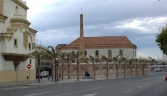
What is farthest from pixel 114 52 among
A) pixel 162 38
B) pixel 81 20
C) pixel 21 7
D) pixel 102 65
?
pixel 162 38

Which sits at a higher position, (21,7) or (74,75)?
(21,7)

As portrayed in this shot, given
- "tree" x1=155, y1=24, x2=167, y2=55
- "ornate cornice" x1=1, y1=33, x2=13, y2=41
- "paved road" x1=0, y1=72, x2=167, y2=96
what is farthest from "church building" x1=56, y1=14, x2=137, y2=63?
"tree" x1=155, y1=24, x2=167, y2=55

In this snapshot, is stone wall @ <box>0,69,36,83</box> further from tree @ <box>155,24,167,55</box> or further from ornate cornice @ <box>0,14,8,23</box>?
tree @ <box>155,24,167,55</box>

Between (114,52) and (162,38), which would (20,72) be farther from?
(114,52)

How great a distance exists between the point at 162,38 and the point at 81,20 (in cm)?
5465

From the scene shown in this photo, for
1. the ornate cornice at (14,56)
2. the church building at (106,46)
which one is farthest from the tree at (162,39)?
the church building at (106,46)

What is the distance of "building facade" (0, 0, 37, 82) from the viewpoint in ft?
146

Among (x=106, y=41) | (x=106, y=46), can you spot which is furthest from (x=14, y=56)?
(x=106, y=41)

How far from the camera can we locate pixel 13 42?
4641 cm

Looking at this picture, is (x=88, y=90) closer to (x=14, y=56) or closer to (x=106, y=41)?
(x=14, y=56)

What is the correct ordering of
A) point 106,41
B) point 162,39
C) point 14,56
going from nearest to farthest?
point 162,39 < point 14,56 < point 106,41

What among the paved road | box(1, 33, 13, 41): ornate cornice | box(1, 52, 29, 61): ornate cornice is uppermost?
box(1, 33, 13, 41): ornate cornice

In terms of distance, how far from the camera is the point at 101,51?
116m

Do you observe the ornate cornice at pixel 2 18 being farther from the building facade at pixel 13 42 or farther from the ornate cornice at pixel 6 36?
the ornate cornice at pixel 6 36
